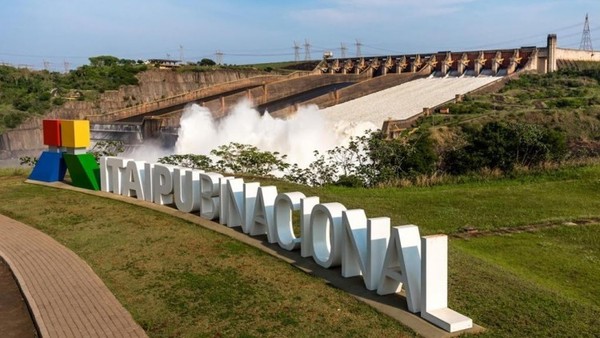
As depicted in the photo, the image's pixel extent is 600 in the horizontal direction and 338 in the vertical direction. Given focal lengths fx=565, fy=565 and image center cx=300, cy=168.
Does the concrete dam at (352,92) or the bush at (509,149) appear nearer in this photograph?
the bush at (509,149)

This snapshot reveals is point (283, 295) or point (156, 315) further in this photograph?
point (283, 295)

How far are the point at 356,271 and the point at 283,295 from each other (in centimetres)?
120

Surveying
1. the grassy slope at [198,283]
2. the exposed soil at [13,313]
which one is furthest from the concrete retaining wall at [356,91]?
the exposed soil at [13,313]

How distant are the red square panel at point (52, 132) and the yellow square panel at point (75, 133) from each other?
Result: 0.63 feet

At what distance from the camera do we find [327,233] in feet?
27.3

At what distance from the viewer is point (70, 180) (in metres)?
15.8

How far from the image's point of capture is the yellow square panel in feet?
47.1

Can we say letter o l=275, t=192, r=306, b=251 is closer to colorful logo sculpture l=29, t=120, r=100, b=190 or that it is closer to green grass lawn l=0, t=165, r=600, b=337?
green grass lawn l=0, t=165, r=600, b=337

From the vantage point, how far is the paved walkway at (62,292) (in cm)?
600

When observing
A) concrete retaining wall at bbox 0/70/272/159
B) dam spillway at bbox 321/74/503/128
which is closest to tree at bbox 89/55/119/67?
concrete retaining wall at bbox 0/70/272/159

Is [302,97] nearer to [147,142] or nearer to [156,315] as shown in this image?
[147,142]

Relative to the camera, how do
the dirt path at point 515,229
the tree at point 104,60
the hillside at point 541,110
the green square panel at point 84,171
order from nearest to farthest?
1. the dirt path at point 515,229
2. the green square panel at point 84,171
3. the hillside at point 541,110
4. the tree at point 104,60

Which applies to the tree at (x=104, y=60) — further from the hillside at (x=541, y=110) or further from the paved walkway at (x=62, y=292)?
the paved walkway at (x=62, y=292)

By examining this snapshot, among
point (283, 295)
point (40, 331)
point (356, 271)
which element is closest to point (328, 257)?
point (356, 271)
